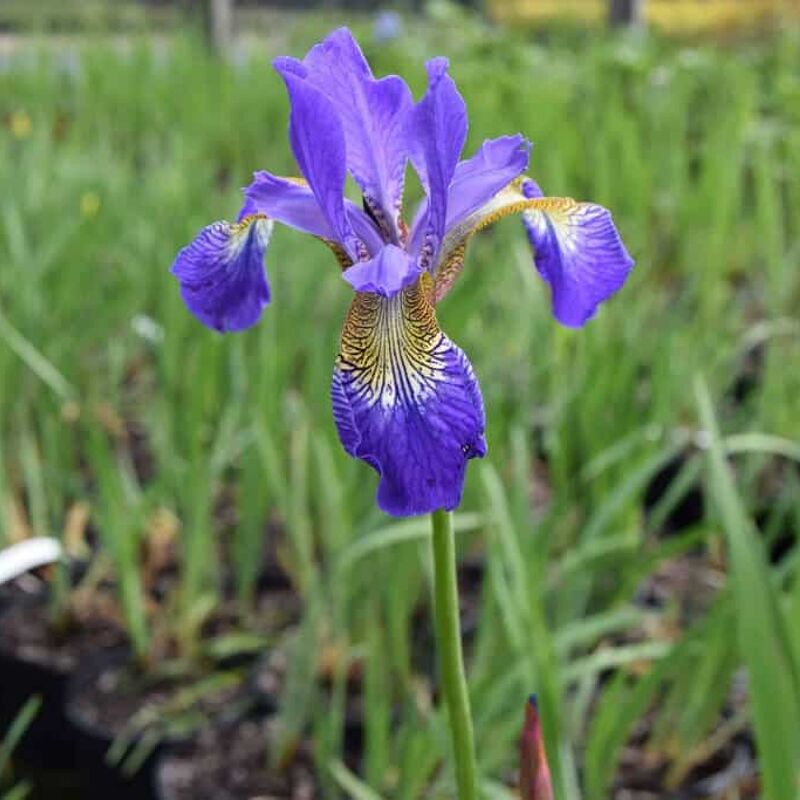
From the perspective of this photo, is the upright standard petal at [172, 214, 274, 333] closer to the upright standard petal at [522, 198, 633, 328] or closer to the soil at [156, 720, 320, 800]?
the upright standard petal at [522, 198, 633, 328]

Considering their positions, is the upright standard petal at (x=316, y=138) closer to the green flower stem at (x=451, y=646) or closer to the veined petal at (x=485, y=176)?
the veined petal at (x=485, y=176)

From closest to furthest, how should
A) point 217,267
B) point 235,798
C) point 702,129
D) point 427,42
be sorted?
point 217,267
point 235,798
point 702,129
point 427,42

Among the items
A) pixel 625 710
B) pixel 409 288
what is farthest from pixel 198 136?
pixel 409 288

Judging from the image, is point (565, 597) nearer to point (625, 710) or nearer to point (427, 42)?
point (625, 710)

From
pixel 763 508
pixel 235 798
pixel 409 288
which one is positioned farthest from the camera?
pixel 763 508

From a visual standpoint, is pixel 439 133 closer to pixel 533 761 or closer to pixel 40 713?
pixel 533 761

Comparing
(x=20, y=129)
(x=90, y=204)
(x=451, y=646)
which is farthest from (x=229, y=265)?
(x=20, y=129)
